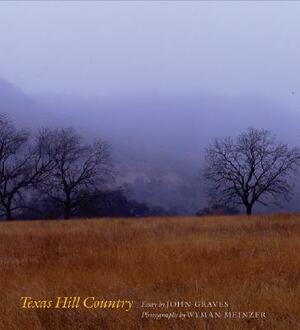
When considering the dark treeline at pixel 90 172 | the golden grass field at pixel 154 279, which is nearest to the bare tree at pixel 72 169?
the dark treeline at pixel 90 172

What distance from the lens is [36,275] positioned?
24.8ft

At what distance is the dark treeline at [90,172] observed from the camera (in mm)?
42031

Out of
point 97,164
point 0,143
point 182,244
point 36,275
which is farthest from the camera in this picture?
point 97,164

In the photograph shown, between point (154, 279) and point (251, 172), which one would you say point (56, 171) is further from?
point (154, 279)

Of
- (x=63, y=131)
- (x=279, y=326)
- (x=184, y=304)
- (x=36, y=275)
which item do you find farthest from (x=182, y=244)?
(x=63, y=131)

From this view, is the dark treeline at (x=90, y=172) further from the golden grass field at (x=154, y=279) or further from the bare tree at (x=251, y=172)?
the golden grass field at (x=154, y=279)

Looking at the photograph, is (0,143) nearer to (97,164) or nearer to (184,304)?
(97,164)

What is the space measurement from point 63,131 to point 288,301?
1615 inches

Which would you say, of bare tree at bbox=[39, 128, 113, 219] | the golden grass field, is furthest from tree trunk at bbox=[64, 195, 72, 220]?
the golden grass field

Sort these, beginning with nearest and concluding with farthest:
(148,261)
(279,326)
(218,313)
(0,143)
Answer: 1. (279,326)
2. (218,313)
3. (148,261)
4. (0,143)

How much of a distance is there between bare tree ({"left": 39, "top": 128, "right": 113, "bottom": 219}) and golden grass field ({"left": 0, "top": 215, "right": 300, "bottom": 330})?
32.2 m

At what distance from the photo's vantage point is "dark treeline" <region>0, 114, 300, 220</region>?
42.0 meters

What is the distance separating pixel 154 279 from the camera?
274 inches

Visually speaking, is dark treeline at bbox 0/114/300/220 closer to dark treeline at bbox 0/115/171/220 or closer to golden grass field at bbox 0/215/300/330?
dark treeline at bbox 0/115/171/220
